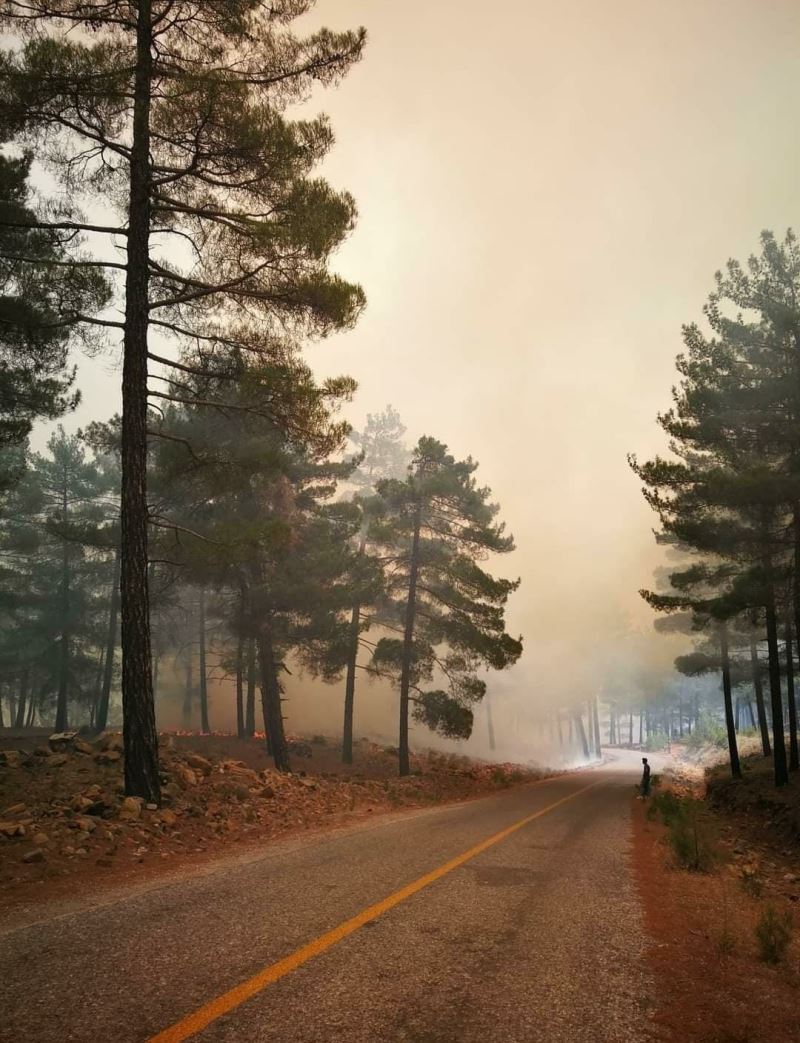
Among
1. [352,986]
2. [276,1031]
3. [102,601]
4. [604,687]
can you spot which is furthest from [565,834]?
[604,687]

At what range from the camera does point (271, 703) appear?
62.5 feet

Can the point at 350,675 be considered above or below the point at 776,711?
above

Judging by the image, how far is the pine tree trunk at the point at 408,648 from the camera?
22.3 meters

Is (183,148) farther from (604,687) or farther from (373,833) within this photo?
(604,687)

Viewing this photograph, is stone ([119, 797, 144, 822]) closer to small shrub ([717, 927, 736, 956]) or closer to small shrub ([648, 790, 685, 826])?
small shrub ([717, 927, 736, 956])

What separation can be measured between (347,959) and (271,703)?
15925 millimetres

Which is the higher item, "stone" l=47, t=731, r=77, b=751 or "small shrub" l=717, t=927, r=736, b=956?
"stone" l=47, t=731, r=77, b=751

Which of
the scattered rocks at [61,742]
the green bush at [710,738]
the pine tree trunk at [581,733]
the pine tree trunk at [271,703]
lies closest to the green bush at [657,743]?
the pine tree trunk at [581,733]

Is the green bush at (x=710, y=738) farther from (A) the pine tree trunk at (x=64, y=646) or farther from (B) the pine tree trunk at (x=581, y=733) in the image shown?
(A) the pine tree trunk at (x=64, y=646)

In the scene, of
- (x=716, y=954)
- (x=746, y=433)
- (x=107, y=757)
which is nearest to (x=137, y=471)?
(x=107, y=757)

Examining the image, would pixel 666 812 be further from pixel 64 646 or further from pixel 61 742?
pixel 64 646

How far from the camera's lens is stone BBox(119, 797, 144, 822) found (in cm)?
902

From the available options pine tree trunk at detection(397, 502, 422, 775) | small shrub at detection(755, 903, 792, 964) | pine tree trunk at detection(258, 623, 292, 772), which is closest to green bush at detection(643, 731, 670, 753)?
pine tree trunk at detection(397, 502, 422, 775)

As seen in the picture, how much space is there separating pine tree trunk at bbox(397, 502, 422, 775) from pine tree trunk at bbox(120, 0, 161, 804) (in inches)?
514
